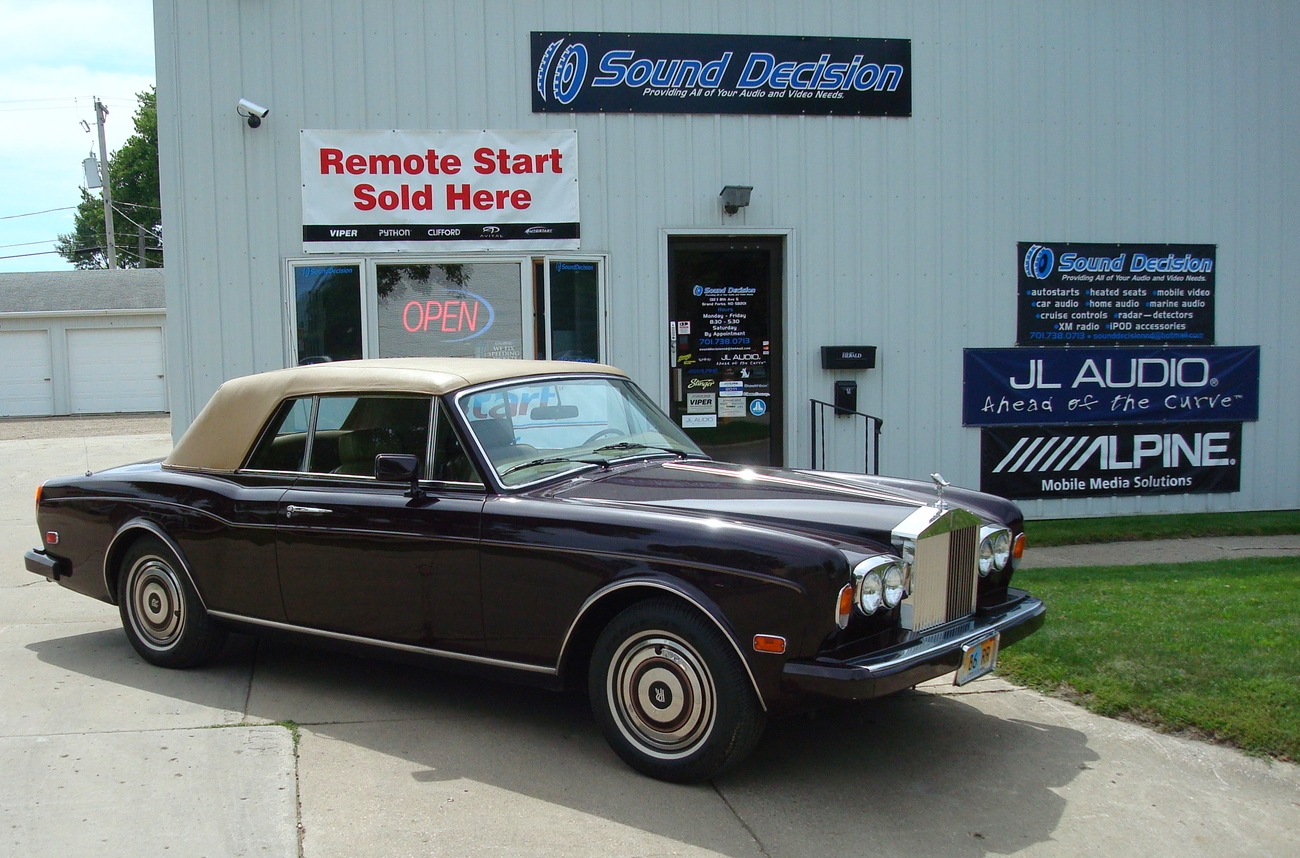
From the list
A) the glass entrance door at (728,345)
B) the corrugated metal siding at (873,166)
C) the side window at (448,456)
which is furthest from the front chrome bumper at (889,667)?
the corrugated metal siding at (873,166)

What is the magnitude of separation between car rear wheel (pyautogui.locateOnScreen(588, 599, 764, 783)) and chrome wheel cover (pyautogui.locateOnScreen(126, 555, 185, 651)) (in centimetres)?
260

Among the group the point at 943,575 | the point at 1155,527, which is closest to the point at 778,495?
the point at 943,575

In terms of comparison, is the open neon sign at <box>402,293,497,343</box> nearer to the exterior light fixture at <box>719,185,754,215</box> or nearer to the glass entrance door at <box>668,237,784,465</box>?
the glass entrance door at <box>668,237,784,465</box>

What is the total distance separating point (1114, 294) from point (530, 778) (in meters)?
8.34

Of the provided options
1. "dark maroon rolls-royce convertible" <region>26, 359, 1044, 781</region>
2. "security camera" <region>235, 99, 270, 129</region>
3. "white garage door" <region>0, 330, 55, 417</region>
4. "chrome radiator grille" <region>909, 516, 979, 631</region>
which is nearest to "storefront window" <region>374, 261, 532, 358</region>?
"security camera" <region>235, 99, 270, 129</region>

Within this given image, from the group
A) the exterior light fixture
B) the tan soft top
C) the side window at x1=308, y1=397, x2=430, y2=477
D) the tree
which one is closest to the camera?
the side window at x1=308, y1=397, x2=430, y2=477

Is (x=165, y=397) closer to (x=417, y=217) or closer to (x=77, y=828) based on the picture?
(x=417, y=217)

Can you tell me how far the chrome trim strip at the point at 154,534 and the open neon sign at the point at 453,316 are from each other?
4.24 metres

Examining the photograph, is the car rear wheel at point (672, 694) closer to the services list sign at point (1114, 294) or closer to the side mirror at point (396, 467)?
the side mirror at point (396, 467)

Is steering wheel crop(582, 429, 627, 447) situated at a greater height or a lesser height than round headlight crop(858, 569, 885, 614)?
greater

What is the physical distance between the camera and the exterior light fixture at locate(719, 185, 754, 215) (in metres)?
9.77

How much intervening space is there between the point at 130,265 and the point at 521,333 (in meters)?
52.8

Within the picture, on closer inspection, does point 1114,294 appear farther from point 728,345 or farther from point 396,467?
point 396,467

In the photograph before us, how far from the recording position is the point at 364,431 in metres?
5.31
